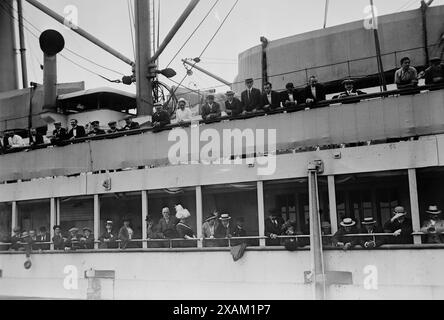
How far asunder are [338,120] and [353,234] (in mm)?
2063

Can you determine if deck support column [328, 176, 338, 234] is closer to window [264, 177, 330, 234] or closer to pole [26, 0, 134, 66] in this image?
window [264, 177, 330, 234]

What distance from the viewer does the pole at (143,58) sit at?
1549cm

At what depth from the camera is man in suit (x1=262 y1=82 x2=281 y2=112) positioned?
10.1 meters

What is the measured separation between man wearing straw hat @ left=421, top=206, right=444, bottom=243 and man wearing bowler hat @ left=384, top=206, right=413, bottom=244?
24 cm

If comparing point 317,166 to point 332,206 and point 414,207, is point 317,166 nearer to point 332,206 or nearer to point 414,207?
point 332,206

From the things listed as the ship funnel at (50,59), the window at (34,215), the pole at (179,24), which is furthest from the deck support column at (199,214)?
the ship funnel at (50,59)

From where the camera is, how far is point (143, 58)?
51.3 feet

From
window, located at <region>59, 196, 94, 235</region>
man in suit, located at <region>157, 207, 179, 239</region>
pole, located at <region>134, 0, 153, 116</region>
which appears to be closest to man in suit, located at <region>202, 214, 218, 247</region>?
man in suit, located at <region>157, 207, 179, 239</region>

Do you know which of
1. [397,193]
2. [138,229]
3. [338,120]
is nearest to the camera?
[338,120]

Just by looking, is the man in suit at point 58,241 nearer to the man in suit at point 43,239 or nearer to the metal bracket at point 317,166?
the man in suit at point 43,239

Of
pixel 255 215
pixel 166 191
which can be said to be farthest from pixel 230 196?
pixel 166 191

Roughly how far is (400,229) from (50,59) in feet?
40.8
